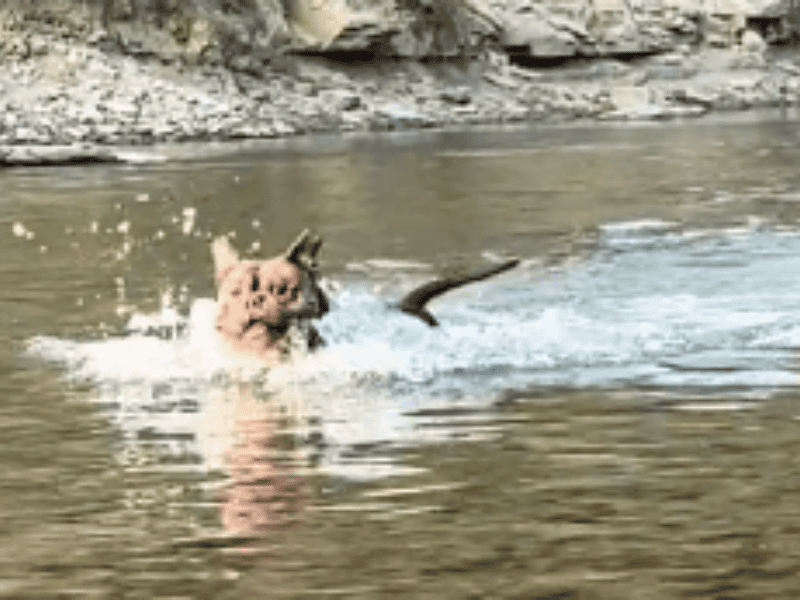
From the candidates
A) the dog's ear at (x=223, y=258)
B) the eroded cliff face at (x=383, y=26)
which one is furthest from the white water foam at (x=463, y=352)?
the eroded cliff face at (x=383, y=26)

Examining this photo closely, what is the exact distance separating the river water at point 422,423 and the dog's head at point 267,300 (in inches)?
9.3

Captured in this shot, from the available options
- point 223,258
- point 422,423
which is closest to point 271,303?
point 223,258

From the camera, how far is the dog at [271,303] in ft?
39.3

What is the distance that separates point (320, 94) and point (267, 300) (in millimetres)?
54322

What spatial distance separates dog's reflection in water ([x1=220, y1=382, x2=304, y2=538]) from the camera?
288 inches

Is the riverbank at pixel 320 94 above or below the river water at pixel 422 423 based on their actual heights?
above

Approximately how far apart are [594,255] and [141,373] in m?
8.11

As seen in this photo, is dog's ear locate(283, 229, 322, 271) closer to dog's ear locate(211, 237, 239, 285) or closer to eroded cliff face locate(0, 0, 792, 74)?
dog's ear locate(211, 237, 239, 285)

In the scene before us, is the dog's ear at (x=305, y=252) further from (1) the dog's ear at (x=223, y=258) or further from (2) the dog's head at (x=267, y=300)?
(1) the dog's ear at (x=223, y=258)

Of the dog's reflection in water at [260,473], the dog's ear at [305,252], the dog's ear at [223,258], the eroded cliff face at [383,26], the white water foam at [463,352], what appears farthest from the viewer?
the eroded cliff face at [383,26]

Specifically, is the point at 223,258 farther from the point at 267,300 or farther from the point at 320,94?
the point at 320,94

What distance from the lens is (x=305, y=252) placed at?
1227cm

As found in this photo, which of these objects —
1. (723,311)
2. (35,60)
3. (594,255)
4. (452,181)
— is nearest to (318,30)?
(35,60)

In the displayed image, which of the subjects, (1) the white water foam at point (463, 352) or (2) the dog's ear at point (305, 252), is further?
(2) the dog's ear at point (305, 252)
